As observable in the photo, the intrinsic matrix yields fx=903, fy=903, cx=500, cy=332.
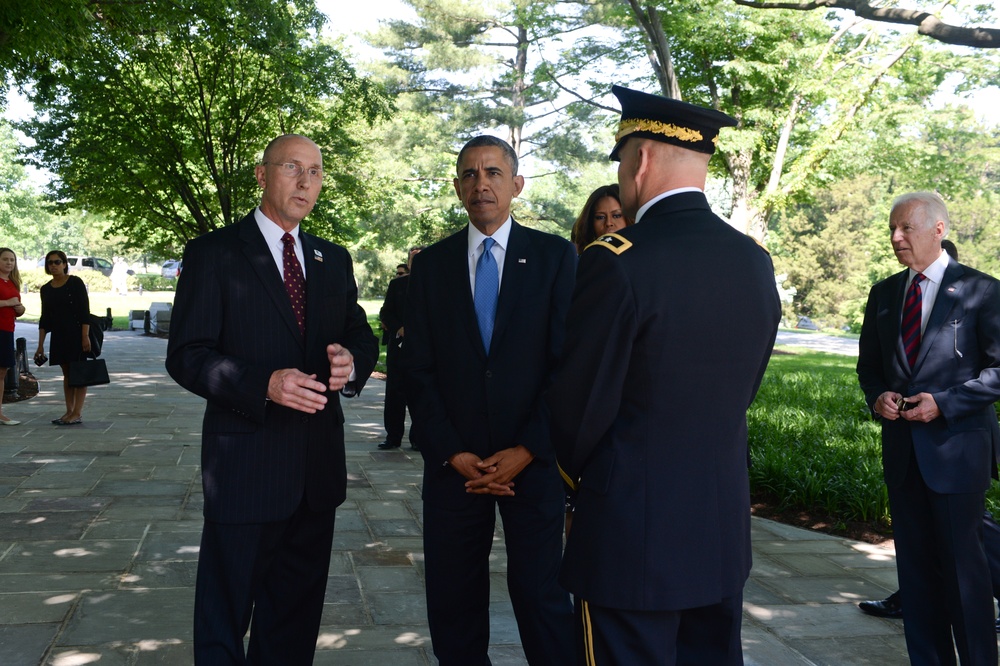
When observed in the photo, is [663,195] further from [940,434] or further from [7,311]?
[7,311]

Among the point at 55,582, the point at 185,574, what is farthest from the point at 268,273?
the point at 55,582

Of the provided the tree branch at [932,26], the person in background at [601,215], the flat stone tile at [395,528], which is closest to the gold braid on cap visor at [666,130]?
the person in background at [601,215]

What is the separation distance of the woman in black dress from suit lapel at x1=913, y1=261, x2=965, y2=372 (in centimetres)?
903

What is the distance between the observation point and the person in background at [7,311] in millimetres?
10125

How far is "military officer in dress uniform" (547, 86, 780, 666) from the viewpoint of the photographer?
7.53 ft

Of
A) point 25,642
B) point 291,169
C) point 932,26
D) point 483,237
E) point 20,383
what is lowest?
point 25,642

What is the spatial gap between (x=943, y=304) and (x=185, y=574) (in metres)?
4.16

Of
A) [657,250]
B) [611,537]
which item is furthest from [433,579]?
[657,250]

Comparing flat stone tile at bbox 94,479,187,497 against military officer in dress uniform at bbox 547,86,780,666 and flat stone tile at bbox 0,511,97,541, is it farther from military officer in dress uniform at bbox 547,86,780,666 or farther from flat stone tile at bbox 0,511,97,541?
military officer in dress uniform at bbox 547,86,780,666

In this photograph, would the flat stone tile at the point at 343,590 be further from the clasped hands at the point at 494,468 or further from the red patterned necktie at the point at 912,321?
the red patterned necktie at the point at 912,321

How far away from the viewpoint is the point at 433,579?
3465 mm

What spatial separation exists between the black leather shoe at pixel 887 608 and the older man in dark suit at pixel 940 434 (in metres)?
0.76

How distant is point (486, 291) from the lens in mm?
3469

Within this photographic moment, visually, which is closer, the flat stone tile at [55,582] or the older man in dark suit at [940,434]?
the older man in dark suit at [940,434]
